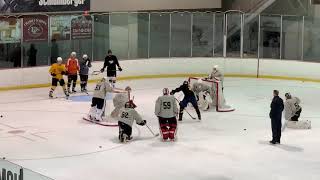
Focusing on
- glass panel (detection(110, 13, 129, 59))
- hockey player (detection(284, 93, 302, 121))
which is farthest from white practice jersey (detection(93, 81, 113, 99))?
glass panel (detection(110, 13, 129, 59))

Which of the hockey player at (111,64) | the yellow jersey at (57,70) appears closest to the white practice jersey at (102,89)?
the yellow jersey at (57,70)

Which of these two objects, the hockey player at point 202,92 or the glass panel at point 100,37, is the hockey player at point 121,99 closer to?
the hockey player at point 202,92

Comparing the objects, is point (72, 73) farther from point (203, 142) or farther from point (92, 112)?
point (203, 142)

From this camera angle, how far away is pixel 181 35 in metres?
23.0

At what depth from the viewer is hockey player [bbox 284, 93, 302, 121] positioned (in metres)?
15.1

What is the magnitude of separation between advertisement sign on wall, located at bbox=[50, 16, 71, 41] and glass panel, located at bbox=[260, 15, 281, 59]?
6317 mm

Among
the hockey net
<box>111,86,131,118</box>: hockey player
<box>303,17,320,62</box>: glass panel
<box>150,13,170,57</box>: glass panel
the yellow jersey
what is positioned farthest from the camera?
<box>150,13,170,57</box>: glass panel

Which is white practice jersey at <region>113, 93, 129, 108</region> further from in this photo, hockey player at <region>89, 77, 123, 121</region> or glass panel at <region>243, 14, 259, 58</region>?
glass panel at <region>243, 14, 259, 58</region>

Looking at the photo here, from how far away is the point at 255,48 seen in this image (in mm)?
22938

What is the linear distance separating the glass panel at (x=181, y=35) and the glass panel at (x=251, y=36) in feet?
5.98

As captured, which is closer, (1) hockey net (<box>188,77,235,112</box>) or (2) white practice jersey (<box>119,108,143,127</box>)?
(2) white practice jersey (<box>119,108,143,127</box>)

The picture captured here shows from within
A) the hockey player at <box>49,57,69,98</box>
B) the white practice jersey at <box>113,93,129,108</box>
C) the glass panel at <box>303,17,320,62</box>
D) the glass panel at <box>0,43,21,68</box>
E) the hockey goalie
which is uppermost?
the glass panel at <box>303,17,320,62</box>

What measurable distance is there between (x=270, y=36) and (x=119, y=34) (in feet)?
16.1

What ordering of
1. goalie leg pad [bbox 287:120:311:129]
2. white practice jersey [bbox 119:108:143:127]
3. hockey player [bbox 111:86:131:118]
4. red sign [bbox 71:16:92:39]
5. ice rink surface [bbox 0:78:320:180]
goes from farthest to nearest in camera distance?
red sign [bbox 71:16:92:39] < goalie leg pad [bbox 287:120:311:129] < hockey player [bbox 111:86:131:118] < white practice jersey [bbox 119:108:143:127] < ice rink surface [bbox 0:78:320:180]
